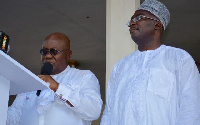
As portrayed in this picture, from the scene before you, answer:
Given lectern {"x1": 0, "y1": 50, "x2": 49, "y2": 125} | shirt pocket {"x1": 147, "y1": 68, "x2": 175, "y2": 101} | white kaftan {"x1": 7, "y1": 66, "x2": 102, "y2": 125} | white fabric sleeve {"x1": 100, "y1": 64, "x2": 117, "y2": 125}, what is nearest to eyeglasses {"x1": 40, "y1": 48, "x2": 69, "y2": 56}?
white kaftan {"x1": 7, "y1": 66, "x2": 102, "y2": 125}

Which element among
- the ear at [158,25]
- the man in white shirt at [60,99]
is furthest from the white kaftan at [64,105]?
the ear at [158,25]

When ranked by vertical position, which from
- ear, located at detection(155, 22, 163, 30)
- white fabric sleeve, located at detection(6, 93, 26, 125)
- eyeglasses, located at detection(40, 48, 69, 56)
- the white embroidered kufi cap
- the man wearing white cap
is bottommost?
white fabric sleeve, located at detection(6, 93, 26, 125)

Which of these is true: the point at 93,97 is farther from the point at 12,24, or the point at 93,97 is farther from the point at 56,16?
the point at 12,24

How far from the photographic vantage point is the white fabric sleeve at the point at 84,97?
2.74 meters

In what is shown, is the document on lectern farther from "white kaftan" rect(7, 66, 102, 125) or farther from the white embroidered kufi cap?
the white embroidered kufi cap

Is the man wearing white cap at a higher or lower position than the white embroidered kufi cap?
lower

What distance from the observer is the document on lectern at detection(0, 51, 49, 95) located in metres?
1.86

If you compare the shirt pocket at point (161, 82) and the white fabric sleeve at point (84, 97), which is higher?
the shirt pocket at point (161, 82)

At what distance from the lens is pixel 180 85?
104 inches

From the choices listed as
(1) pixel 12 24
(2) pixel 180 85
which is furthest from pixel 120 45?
(1) pixel 12 24

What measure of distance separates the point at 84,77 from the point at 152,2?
0.84 m

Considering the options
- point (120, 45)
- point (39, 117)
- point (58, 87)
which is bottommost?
point (39, 117)

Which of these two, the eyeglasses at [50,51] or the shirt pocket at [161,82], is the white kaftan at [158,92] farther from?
the eyeglasses at [50,51]

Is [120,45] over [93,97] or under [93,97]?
over
